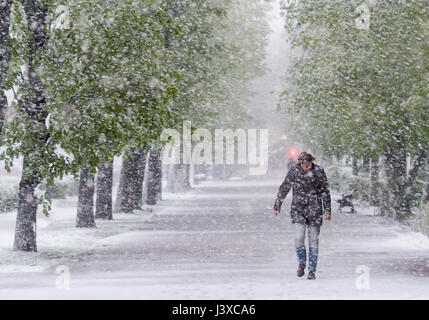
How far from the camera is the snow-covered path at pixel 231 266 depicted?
12.5 metres

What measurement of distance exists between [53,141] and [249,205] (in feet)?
81.0

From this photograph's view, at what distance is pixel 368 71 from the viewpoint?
2689 centimetres

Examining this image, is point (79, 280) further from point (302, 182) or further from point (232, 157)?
point (232, 157)

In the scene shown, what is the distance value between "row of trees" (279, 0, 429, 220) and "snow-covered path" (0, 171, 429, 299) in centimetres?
287

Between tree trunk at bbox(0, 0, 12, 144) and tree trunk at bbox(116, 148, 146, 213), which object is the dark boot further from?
tree trunk at bbox(116, 148, 146, 213)

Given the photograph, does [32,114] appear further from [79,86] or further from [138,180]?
[138,180]

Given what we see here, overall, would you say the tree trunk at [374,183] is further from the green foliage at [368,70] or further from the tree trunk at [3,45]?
the tree trunk at [3,45]

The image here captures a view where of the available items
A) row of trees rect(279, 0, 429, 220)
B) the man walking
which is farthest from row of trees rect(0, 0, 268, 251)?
row of trees rect(279, 0, 429, 220)

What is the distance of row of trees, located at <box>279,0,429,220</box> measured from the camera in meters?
24.8

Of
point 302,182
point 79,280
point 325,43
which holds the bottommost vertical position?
point 79,280

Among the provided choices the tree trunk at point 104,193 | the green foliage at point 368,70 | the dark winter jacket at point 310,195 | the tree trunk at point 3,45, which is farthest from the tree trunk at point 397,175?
the tree trunk at point 3,45
